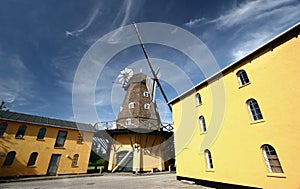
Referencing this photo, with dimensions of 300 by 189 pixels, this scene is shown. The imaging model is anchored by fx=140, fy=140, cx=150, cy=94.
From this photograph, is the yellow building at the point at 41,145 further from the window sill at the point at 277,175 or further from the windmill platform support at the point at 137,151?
the window sill at the point at 277,175

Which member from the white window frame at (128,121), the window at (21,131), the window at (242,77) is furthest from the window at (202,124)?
the window at (21,131)

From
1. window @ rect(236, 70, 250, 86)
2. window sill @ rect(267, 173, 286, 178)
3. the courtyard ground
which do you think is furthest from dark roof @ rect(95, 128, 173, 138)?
window sill @ rect(267, 173, 286, 178)

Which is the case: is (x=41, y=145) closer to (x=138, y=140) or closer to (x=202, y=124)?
(x=138, y=140)

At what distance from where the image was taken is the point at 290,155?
6164 millimetres

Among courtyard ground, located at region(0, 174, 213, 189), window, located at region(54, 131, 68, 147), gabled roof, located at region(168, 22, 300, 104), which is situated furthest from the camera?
window, located at region(54, 131, 68, 147)

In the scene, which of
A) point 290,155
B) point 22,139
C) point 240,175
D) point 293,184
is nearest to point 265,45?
point 290,155

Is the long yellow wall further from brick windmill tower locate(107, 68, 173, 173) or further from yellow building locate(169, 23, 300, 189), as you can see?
brick windmill tower locate(107, 68, 173, 173)

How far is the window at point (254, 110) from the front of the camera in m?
7.84

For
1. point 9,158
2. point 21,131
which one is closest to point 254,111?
point 21,131

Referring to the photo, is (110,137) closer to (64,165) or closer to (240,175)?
(64,165)

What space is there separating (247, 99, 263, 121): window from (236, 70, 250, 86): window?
1302mm

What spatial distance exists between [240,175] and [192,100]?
643cm

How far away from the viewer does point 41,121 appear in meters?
16.9

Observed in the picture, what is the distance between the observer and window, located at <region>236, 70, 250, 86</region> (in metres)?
8.97
